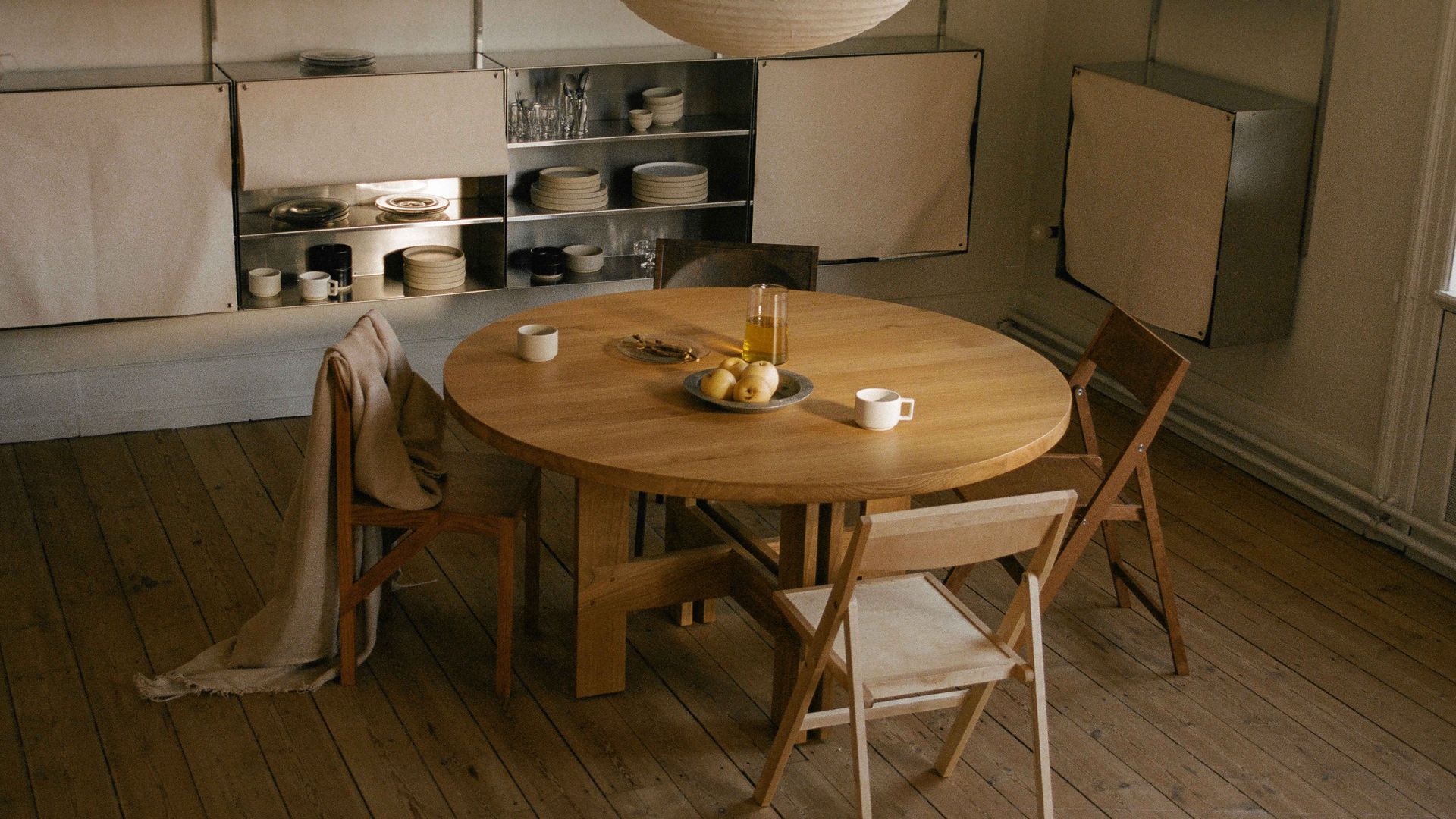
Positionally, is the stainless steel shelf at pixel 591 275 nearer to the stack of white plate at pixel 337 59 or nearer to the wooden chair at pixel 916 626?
the stack of white plate at pixel 337 59

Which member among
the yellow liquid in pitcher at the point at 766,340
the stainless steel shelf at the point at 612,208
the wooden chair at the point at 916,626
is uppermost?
the stainless steel shelf at the point at 612,208

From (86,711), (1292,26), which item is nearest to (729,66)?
(1292,26)

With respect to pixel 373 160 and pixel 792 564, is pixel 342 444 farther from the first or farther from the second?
pixel 373 160

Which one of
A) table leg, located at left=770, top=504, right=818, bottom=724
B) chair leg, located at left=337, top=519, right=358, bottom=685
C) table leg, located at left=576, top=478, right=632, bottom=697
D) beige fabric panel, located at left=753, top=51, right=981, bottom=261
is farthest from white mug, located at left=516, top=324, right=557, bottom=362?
beige fabric panel, located at left=753, top=51, right=981, bottom=261

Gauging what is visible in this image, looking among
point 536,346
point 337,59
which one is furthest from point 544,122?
point 536,346

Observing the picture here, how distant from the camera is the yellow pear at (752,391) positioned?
337 cm

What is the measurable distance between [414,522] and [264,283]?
177 centimetres

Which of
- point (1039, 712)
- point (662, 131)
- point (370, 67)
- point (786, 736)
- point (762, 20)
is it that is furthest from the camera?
point (662, 131)

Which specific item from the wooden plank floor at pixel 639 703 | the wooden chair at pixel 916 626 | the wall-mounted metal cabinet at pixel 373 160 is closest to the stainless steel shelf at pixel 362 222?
the wall-mounted metal cabinet at pixel 373 160

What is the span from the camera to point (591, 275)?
5.45 m

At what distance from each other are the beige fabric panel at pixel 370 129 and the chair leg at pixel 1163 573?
8.11 feet

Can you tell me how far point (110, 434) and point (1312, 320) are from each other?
4061mm

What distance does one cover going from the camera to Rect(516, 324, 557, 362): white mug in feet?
11.8

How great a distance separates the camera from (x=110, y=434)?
517 centimetres
